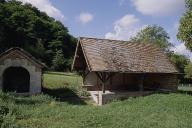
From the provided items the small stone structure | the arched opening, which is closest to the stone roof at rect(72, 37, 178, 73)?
the small stone structure

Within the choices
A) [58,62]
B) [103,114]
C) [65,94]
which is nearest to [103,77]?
[65,94]

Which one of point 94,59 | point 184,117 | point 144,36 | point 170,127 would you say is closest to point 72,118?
point 170,127

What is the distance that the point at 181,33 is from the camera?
3538cm

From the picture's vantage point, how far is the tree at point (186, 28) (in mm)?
34319

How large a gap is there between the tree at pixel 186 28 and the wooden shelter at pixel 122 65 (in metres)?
3.60

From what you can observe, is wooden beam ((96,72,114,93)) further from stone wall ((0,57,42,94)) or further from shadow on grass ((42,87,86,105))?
stone wall ((0,57,42,94))

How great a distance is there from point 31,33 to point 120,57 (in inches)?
1727

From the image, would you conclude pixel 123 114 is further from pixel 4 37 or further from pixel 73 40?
pixel 73 40

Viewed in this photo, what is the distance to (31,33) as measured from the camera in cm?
7000

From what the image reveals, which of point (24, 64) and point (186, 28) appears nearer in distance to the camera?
point (24, 64)

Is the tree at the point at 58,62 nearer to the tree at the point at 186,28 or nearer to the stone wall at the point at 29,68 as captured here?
the tree at the point at 186,28

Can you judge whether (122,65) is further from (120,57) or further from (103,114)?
(103,114)

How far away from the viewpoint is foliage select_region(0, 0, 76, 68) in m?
62.3

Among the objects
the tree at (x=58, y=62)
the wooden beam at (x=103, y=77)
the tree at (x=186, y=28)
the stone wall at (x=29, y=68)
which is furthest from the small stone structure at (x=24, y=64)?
the tree at (x=58, y=62)
